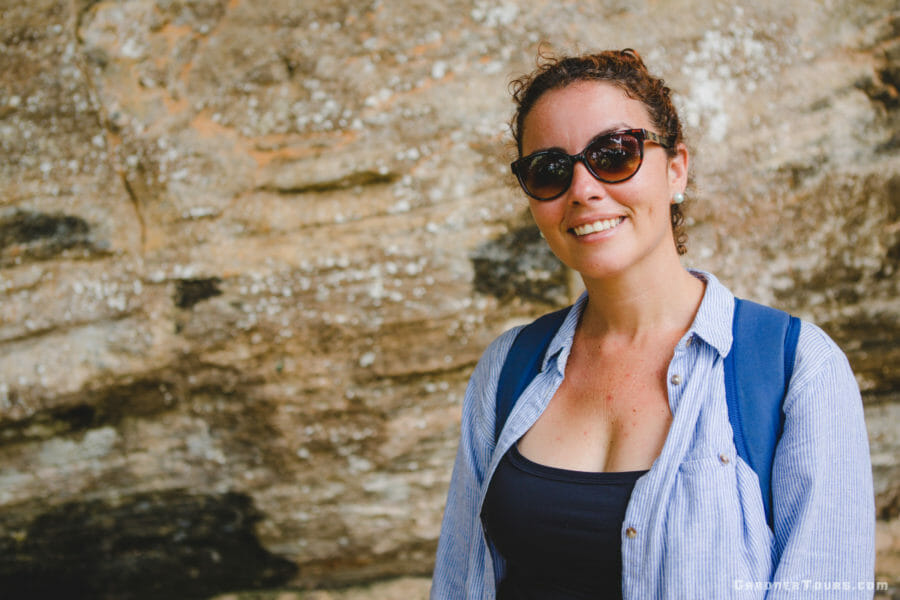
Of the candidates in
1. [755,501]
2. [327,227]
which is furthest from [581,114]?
[327,227]

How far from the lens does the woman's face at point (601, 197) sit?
4.52ft

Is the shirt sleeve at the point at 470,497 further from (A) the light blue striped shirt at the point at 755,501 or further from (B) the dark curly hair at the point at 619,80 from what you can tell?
(B) the dark curly hair at the point at 619,80

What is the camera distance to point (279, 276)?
2.68m

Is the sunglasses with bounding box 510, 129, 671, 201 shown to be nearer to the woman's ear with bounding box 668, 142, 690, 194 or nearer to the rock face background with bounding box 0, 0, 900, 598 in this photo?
the woman's ear with bounding box 668, 142, 690, 194

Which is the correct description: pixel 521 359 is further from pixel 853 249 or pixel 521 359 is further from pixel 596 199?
pixel 853 249

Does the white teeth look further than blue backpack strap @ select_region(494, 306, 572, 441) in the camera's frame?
No

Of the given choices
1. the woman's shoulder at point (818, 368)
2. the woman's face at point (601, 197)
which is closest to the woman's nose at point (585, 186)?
the woman's face at point (601, 197)

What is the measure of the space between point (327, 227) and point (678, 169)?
1.56 metres

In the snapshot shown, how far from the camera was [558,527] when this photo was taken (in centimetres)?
129

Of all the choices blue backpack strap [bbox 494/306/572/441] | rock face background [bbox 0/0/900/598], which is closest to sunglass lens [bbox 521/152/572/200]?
blue backpack strap [bbox 494/306/572/441]

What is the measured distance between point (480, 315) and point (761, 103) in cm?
143

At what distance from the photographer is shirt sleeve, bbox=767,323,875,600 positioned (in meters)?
1.10

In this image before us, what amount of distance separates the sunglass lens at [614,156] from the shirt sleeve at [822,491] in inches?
20.4

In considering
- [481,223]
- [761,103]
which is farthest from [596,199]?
[761,103]
